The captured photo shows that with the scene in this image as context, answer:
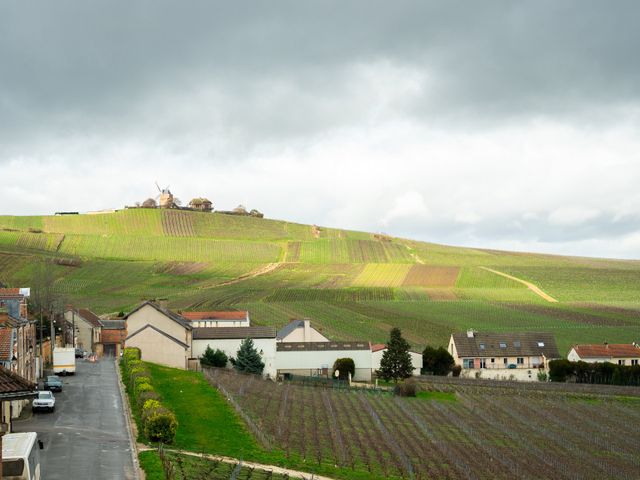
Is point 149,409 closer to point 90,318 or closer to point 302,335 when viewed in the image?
point 302,335

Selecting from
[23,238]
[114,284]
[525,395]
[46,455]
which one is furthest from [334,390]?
[23,238]

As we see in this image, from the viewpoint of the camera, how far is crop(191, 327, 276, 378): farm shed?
7444 centimetres

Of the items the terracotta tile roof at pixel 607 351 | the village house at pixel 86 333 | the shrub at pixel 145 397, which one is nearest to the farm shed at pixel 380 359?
the terracotta tile roof at pixel 607 351

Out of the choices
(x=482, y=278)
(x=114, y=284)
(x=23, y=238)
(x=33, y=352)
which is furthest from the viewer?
(x=23, y=238)

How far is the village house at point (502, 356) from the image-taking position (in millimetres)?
84250

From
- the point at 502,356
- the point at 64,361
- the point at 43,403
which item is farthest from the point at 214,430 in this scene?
the point at 502,356

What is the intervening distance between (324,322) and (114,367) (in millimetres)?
38954

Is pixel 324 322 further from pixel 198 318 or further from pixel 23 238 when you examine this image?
pixel 23 238

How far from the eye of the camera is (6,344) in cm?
3831

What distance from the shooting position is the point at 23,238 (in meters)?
169

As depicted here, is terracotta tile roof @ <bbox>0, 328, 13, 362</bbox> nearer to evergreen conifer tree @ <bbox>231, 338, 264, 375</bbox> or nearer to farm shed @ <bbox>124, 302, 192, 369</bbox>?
farm shed @ <bbox>124, 302, 192, 369</bbox>

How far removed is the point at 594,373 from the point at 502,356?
10.8m

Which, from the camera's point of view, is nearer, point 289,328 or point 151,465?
point 151,465

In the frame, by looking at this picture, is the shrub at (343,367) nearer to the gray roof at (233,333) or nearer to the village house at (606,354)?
the gray roof at (233,333)
